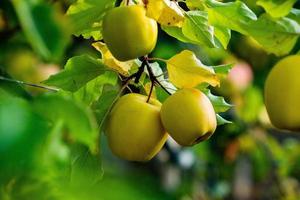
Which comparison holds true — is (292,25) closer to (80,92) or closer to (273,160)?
(80,92)

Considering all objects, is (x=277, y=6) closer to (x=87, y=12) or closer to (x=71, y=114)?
(x=87, y=12)

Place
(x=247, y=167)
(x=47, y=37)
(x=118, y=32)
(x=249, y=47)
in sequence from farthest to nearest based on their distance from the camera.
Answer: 1. (x=247, y=167)
2. (x=249, y=47)
3. (x=118, y=32)
4. (x=47, y=37)

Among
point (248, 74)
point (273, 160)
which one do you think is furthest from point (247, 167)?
point (248, 74)

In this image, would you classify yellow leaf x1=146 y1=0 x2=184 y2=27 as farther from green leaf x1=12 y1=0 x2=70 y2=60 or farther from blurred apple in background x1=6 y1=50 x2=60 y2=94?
green leaf x1=12 y1=0 x2=70 y2=60

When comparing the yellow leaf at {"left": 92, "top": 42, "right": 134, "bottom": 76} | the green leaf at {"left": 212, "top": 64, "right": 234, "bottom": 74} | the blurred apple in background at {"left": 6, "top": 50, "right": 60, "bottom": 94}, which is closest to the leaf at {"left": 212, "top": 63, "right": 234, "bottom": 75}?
the green leaf at {"left": 212, "top": 64, "right": 234, "bottom": 74}

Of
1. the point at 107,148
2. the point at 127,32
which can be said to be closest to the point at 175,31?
the point at 127,32

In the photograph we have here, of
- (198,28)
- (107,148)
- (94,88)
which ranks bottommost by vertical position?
(107,148)

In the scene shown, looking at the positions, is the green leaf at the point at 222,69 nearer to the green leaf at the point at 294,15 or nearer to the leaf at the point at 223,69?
the leaf at the point at 223,69
